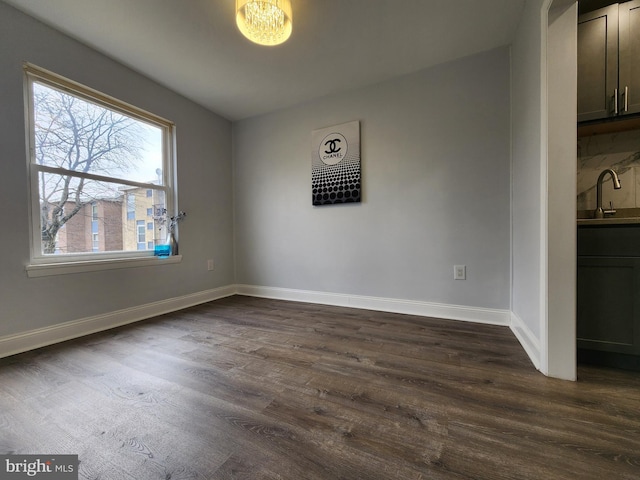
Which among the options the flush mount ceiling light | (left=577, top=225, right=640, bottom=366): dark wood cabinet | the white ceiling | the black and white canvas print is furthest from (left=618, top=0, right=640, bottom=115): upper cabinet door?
the flush mount ceiling light

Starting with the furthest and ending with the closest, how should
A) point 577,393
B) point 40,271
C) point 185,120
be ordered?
point 185,120
point 40,271
point 577,393

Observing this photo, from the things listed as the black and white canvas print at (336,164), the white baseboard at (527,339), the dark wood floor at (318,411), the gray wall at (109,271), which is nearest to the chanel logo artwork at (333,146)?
the black and white canvas print at (336,164)

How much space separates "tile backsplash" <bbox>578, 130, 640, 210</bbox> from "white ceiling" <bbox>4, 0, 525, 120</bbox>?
1071 mm

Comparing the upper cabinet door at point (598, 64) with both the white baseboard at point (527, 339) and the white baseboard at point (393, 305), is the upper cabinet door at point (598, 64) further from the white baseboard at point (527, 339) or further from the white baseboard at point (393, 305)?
the white baseboard at point (393, 305)

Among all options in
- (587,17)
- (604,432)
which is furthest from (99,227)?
(587,17)

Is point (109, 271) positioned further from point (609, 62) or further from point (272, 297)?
point (609, 62)

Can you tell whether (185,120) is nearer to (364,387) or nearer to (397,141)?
(397,141)

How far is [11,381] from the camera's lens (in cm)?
140

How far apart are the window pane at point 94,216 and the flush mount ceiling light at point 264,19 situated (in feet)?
6.00

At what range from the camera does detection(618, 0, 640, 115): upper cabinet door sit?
1486 millimetres

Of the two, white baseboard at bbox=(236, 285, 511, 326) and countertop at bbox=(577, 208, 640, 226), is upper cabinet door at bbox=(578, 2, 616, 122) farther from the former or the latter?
white baseboard at bbox=(236, 285, 511, 326)

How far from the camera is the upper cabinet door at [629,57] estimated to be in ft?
4.88

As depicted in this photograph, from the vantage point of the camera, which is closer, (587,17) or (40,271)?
(587,17)

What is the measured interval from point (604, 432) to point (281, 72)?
3123mm
